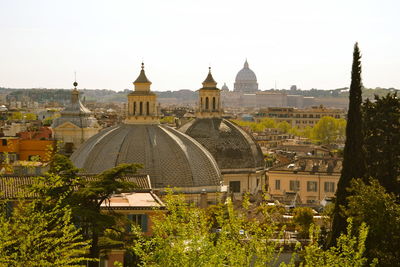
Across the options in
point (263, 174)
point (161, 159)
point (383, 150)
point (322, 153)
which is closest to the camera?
point (383, 150)

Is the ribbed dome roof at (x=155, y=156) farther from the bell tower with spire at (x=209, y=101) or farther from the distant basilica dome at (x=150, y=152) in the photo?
the bell tower with spire at (x=209, y=101)

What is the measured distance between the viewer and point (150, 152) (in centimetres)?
3584

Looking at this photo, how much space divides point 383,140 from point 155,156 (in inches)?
422

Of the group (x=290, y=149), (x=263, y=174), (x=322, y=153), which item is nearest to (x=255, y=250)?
(x=263, y=174)

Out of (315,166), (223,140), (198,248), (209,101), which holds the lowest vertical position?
(315,166)

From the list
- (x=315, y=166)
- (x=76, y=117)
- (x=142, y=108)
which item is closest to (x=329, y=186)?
(x=315, y=166)

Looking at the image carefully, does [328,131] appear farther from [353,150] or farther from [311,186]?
[353,150]

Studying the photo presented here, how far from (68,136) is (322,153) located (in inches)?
784

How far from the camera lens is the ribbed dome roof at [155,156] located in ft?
115

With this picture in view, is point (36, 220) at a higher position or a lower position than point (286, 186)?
higher

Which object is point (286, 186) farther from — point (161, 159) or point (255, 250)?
point (255, 250)

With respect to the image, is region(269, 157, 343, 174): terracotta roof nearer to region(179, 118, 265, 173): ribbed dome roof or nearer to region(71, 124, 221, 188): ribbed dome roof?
region(179, 118, 265, 173): ribbed dome roof

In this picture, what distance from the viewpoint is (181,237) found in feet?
48.0

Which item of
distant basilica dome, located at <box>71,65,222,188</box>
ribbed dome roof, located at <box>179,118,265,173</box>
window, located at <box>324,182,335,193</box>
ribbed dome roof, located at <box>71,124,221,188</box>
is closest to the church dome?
ribbed dome roof, located at <box>179,118,265,173</box>
